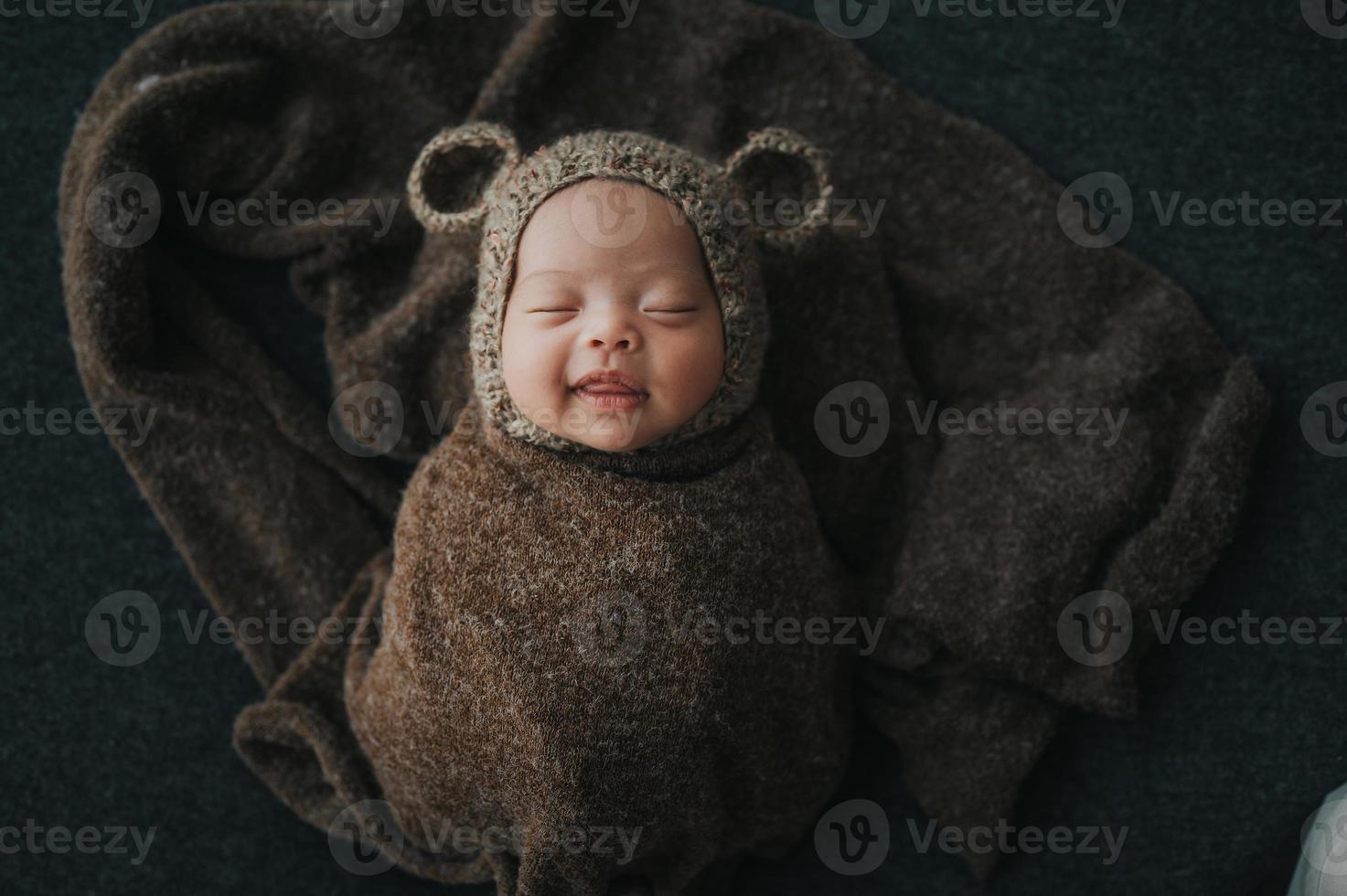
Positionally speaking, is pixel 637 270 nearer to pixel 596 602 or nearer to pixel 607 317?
pixel 607 317

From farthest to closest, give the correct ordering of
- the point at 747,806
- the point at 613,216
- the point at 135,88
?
the point at 135,88 < the point at 747,806 < the point at 613,216

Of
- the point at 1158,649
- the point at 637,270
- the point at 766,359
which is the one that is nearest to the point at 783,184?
the point at 766,359

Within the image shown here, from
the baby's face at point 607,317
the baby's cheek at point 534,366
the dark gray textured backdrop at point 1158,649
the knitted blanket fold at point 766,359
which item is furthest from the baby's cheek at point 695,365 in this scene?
the dark gray textured backdrop at point 1158,649

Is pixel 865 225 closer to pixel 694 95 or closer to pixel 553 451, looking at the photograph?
pixel 694 95

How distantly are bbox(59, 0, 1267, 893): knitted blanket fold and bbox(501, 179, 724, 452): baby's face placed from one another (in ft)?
0.76

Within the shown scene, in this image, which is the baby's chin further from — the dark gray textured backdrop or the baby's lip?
the dark gray textured backdrop

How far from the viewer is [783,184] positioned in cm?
126

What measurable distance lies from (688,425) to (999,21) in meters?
0.69

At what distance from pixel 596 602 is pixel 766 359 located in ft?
1.27

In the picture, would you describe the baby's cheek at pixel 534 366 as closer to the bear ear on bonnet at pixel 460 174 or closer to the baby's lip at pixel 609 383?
the baby's lip at pixel 609 383

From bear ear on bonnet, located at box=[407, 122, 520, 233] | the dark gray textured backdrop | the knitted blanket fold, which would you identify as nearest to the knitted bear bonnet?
→ bear ear on bonnet, located at box=[407, 122, 520, 233]

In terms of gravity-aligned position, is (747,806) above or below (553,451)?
below

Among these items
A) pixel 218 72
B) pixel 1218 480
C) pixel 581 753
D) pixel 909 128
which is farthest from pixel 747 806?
pixel 218 72

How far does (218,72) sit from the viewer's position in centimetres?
126
